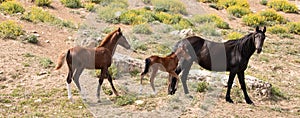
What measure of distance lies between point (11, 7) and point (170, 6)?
8.27 metres

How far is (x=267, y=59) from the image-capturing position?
15.8 metres

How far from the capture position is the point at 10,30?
1515 centimetres

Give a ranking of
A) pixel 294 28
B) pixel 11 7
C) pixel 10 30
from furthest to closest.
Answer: pixel 294 28 < pixel 11 7 < pixel 10 30

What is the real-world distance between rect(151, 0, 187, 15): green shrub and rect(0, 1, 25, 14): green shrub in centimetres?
703

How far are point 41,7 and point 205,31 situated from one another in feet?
23.6

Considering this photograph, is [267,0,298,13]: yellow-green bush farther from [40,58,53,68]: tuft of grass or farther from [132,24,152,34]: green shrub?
[40,58,53,68]: tuft of grass

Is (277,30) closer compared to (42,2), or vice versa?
(42,2)

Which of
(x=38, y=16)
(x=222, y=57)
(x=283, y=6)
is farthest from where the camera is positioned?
(x=283, y=6)

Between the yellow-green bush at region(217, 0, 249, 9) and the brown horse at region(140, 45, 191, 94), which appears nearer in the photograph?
the brown horse at region(140, 45, 191, 94)

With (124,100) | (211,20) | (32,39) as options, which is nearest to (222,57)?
(124,100)

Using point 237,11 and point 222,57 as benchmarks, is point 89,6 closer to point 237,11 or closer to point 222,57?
point 237,11

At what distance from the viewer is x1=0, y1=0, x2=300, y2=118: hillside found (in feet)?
32.9

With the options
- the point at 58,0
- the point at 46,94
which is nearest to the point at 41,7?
the point at 58,0

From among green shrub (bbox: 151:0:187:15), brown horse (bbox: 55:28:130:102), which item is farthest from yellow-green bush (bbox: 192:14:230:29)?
brown horse (bbox: 55:28:130:102)
